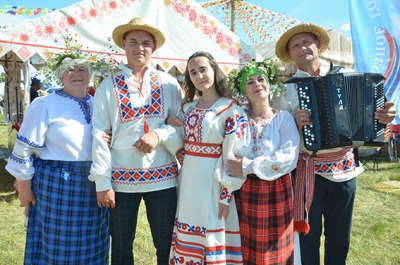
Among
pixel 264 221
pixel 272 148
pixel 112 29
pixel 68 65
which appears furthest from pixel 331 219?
pixel 112 29

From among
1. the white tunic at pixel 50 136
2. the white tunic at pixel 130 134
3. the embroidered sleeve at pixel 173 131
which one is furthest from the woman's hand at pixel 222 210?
the white tunic at pixel 50 136

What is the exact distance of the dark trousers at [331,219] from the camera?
2.18m

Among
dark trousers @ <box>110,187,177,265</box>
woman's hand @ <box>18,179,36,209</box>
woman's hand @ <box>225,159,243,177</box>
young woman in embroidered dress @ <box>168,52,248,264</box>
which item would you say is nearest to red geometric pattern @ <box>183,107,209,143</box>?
young woman in embroidered dress @ <box>168,52,248,264</box>

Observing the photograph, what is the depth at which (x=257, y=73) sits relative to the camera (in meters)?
2.06

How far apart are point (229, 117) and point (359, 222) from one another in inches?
115

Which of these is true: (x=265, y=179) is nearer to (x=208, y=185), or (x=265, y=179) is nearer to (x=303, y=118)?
(x=208, y=185)

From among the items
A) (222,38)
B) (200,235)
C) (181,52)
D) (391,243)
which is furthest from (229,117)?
(222,38)

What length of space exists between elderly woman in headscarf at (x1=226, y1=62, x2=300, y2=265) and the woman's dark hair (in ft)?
0.48

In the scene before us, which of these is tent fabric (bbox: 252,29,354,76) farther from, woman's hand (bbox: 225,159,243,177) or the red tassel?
woman's hand (bbox: 225,159,243,177)

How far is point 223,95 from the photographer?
2.14m

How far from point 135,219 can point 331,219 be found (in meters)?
1.41

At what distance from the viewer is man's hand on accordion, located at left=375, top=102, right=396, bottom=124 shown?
6.70ft

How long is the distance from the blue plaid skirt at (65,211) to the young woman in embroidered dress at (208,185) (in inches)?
24.1

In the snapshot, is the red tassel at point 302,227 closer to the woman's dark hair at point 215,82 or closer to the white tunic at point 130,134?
the white tunic at point 130,134
